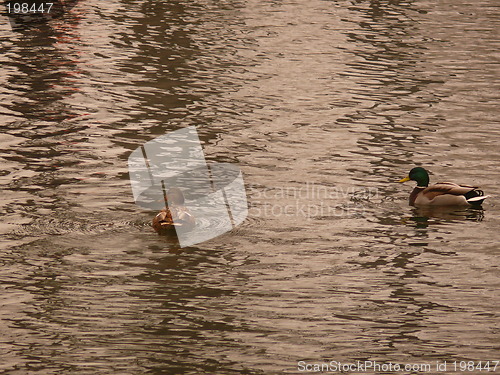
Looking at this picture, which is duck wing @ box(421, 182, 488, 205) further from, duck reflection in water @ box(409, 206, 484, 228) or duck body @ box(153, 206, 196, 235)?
duck body @ box(153, 206, 196, 235)

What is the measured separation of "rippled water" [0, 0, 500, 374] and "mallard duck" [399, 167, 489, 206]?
169mm

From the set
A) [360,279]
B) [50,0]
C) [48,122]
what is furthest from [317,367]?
[50,0]

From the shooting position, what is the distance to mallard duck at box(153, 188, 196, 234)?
1189cm

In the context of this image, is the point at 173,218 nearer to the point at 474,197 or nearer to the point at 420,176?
the point at 420,176

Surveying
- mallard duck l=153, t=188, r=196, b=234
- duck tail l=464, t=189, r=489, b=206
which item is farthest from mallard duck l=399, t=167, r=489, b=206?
mallard duck l=153, t=188, r=196, b=234

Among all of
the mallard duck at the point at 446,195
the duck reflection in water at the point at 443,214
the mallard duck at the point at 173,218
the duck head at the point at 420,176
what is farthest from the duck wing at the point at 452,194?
the mallard duck at the point at 173,218

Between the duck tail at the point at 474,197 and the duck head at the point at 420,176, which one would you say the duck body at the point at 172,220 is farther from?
the duck tail at the point at 474,197

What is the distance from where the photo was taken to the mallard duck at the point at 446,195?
13.2m

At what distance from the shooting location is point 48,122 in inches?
A: 660

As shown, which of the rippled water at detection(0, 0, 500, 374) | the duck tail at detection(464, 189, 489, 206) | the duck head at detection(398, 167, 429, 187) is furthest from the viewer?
the duck head at detection(398, 167, 429, 187)

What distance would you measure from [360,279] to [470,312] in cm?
133

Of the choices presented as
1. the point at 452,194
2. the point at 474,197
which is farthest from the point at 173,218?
the point at 474,197

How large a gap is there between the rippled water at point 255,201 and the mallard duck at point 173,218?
0.60ft

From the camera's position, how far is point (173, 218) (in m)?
11.9
